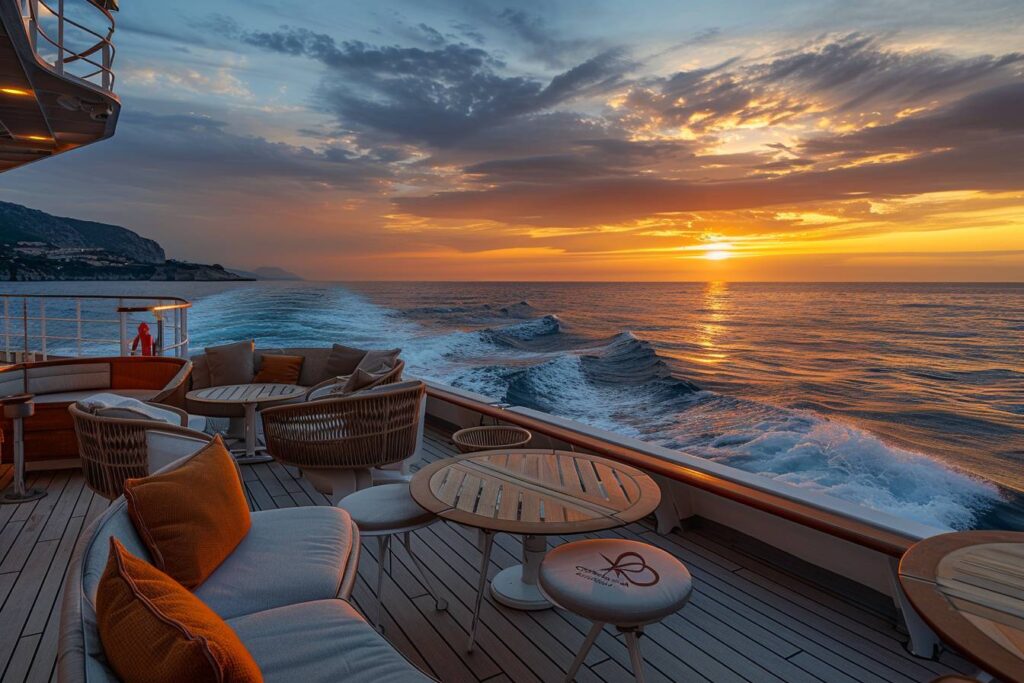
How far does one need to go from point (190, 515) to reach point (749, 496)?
74.2 inches

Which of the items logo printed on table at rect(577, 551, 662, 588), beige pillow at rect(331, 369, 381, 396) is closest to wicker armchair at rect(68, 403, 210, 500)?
beige pillow at rect(331, 369, 381, 396)

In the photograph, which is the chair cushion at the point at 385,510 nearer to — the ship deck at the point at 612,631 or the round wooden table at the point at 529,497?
the round wooden table at the point at 529,497

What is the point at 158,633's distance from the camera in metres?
0.76

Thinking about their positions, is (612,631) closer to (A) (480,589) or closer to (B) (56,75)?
(A) (480,589)

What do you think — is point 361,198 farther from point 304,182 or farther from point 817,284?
point 817,284

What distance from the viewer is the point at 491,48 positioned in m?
6.99

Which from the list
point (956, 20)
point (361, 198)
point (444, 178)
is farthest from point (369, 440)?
point (361, 198)

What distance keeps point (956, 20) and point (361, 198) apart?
29.6 ft

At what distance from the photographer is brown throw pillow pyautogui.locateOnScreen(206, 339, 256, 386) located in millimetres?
4426

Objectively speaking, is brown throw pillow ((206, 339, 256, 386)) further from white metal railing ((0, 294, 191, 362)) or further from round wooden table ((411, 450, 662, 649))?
round wooden table ((411, 450, 662, 649))

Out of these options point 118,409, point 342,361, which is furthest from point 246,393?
point 118,409

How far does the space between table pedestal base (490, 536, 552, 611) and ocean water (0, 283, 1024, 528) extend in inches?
121

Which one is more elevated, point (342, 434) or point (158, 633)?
point (158, 633)

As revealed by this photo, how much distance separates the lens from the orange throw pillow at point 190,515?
52.2 inches
